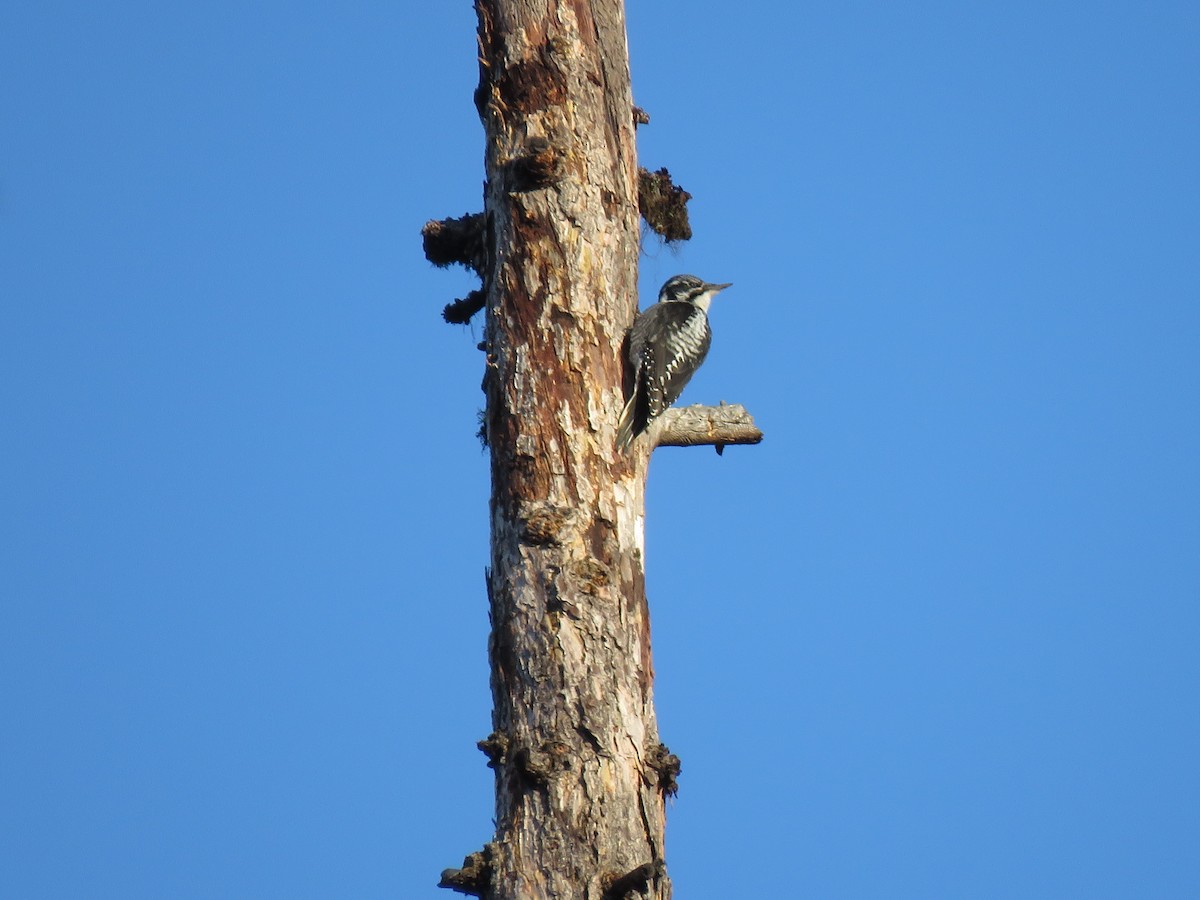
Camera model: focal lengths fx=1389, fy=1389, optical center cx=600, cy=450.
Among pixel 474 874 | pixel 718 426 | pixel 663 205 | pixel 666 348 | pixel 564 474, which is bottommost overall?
pixel 474 874

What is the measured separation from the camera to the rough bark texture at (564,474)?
4340 mm

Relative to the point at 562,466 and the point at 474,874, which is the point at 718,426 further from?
the point at 474,874

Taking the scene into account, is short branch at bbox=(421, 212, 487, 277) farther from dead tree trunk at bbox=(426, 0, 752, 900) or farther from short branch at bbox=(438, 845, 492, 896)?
short branch at bbox=(438, 845, 492, 896)

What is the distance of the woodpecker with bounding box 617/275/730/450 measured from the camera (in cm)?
524

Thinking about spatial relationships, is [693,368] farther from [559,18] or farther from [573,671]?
[573,671]

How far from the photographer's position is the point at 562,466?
15.8 feet

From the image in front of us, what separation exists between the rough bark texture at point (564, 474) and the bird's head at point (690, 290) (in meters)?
2.19

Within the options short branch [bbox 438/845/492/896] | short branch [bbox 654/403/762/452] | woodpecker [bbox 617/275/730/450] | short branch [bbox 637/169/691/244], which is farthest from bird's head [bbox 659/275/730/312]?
short branch [bbox 438/845/492/896]

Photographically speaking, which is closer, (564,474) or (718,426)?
(564,474)

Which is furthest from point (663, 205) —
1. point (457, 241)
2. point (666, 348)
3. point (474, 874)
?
point (474, 874)

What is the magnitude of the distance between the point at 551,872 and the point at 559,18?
325 centimetres

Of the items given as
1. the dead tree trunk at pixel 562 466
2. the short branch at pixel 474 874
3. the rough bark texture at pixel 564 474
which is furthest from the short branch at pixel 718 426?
the short branch at pixel 474 874

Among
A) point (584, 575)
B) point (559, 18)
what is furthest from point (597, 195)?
point (584, 575)

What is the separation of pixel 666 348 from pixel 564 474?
1.53 metres
